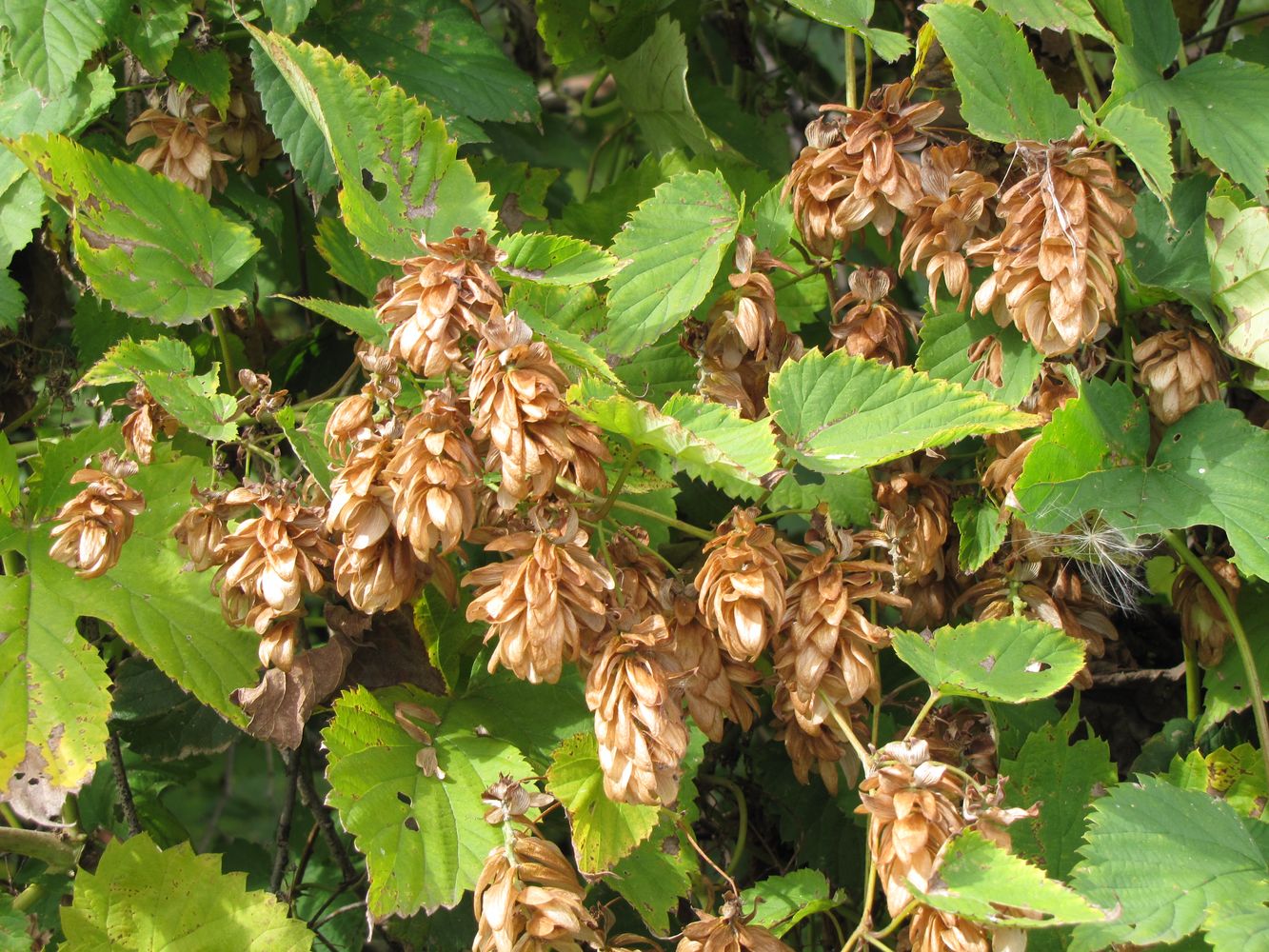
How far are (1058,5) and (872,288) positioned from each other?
40 centimetres

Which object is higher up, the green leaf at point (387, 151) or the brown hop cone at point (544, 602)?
the green leaf at point (387, 151)

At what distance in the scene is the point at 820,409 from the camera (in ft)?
4.13

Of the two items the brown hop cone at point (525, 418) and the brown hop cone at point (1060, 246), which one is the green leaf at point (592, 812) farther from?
the brown hop cone at point (1060, 246)

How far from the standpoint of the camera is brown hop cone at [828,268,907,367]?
4.60 ft

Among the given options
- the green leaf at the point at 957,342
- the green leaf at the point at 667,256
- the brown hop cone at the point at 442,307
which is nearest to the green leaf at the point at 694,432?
the brown hop cone at the point at 442,307

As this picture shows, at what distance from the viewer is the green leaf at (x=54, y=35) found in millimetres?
1495

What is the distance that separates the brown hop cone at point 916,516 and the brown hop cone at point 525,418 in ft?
1.46

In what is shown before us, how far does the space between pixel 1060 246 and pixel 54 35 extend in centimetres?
129

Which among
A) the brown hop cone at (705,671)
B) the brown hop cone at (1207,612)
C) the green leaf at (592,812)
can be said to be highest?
the brown hop cone at (705,671)

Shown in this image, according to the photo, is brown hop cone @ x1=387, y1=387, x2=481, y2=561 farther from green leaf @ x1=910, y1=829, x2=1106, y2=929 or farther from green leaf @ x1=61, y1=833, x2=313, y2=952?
green leaf @ x1=61, y1=833, x2=313, y2=952

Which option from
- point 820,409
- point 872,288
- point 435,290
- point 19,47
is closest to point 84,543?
point 435,290

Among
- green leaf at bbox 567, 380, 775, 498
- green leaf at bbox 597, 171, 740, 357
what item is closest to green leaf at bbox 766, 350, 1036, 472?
green leaf at bbox 567, 380, 775, 498

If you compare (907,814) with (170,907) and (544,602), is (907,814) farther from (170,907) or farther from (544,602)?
(170,907)

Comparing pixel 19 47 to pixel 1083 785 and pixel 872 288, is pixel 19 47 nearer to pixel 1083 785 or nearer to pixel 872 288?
pixel 872 288
